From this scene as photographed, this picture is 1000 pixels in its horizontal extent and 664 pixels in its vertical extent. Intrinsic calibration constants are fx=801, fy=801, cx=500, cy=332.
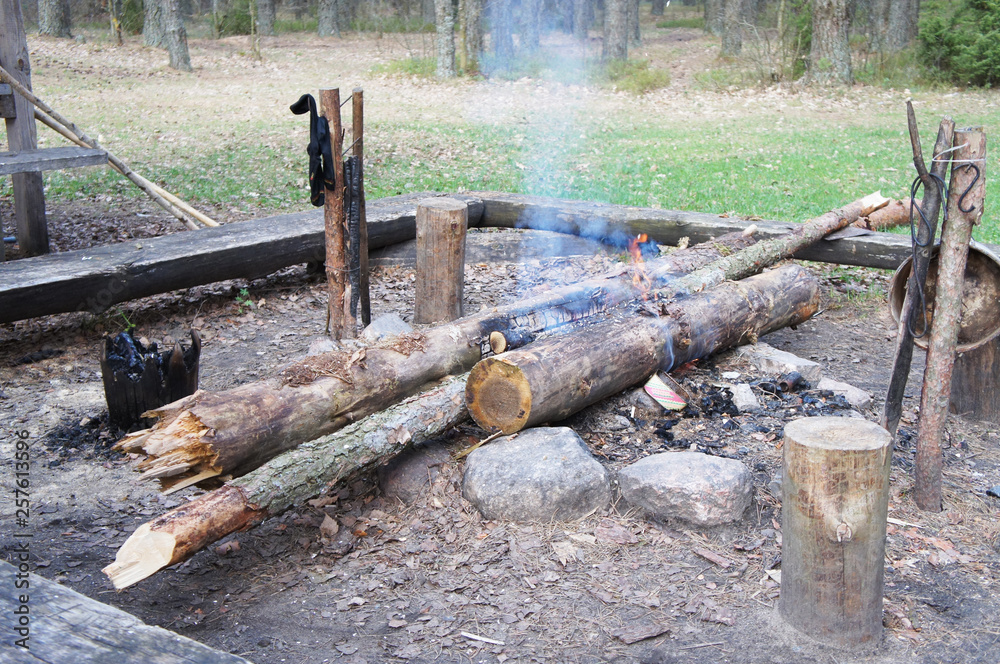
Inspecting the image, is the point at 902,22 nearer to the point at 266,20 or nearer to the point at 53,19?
the point at 266,20

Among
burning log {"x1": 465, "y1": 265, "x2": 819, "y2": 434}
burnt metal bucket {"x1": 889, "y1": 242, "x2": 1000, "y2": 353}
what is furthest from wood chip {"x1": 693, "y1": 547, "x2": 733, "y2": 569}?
burnt metal bucket {"x1": 889, "y1": 242, "x2": 1000, "y2": 353}

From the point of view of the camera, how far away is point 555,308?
4.99 meters

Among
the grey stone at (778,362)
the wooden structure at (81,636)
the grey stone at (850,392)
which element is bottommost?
the grey stone at (850,392)

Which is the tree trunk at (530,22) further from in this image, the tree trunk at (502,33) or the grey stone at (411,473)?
the grey stone at (411,473)

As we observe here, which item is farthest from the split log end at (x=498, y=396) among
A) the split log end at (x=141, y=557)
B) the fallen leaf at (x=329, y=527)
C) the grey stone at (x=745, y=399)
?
the split log end at (x=141, y=557)

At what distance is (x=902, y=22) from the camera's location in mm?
20750

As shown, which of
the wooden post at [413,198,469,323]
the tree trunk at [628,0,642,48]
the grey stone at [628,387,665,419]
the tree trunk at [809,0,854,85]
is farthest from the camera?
the tree trunk at [628,0,642,48]

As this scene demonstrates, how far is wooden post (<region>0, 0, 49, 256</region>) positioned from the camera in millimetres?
7062

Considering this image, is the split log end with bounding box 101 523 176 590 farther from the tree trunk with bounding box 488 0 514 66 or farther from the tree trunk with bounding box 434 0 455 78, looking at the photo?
the tree trunk with bounding box 488 0 514 66

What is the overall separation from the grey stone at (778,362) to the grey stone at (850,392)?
0.25ft

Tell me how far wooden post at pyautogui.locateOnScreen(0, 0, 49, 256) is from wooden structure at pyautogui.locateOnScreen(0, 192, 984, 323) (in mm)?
1875

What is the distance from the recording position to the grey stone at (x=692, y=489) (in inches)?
138

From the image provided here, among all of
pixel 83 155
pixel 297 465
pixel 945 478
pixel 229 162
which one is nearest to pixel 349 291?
pixel 297 465

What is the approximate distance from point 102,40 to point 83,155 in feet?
63.8
